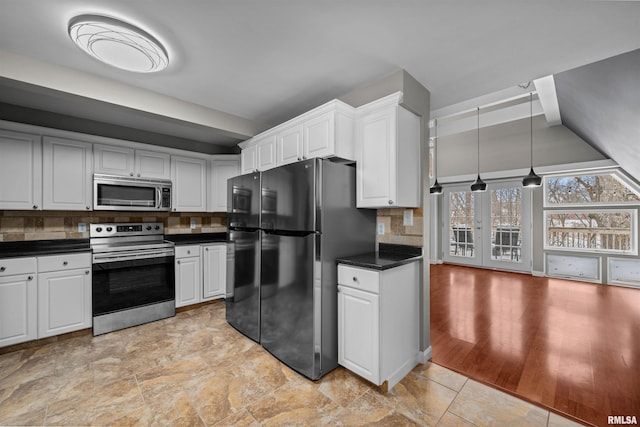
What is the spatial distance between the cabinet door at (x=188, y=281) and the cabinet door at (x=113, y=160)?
131cm

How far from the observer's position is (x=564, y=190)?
17.2 feet

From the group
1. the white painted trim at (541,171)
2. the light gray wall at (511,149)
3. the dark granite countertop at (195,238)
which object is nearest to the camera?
the dark granite countertop at (195,238)

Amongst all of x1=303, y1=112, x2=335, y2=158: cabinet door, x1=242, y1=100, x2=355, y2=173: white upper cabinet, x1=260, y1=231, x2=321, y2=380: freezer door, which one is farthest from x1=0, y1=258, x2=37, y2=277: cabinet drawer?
x1=303, y1=112, x2=335, y2=158: cabinet door

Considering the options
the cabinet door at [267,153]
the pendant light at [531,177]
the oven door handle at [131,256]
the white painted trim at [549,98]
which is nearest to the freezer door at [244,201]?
the cabinet door at [267,153]

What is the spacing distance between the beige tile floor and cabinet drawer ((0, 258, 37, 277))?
75cm

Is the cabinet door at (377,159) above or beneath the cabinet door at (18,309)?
above

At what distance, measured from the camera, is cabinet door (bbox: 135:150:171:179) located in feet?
11.3

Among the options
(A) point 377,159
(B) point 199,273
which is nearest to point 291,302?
(A) point 377,159

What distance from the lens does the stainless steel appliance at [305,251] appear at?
204 centimetres

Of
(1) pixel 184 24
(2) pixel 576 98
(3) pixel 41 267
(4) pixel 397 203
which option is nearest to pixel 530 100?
(2) pixel 576 98

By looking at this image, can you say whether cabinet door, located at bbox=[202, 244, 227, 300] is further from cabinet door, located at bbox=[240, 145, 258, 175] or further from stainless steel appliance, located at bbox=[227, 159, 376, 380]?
stainless steel appliance, located at bbox=[227, 159, 376, 380]

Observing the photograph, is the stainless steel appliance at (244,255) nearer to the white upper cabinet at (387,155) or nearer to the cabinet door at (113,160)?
the white upper cabinet at (387,155)

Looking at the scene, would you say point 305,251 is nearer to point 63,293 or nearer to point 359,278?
point 359,278

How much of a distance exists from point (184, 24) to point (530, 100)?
550 centimetres
